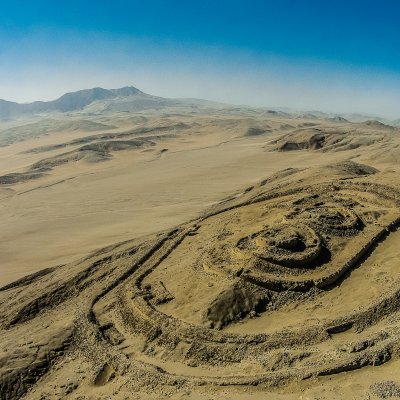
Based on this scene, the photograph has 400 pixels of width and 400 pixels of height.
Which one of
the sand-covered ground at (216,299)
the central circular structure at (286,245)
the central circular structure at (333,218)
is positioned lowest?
the sand-covered ground at (216,299)

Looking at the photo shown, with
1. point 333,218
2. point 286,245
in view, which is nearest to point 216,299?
point 286,245

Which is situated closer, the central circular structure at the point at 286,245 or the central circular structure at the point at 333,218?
the central circular structure at the point at 286,245

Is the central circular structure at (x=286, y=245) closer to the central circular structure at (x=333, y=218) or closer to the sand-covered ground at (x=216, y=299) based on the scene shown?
the sand-covered ground at (x=216, y=299)

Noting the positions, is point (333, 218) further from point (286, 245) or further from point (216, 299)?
point (216, 299)

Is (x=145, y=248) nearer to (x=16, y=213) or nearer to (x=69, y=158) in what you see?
(x=16, y=213)

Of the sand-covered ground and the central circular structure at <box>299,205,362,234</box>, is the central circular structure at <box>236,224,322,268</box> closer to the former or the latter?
the sand-covered ground

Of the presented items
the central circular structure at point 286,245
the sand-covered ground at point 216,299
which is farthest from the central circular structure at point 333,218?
the central circular structure at point 286,245

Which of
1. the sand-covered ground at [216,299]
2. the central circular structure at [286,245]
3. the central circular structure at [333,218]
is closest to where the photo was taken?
the sand-covered ground at [216,299]

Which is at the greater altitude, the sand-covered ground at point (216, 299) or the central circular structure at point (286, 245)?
the central circular structure at point (286, 245)
